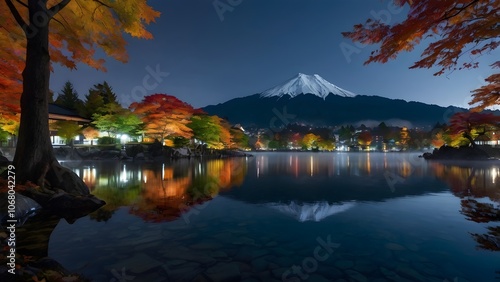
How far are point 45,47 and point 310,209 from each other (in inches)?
362

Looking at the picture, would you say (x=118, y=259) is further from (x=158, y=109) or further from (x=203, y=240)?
(x=158, y=109)

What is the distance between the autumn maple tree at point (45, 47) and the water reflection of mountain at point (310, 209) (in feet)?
21.3

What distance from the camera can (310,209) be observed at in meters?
8.12

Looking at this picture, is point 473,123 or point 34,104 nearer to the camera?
point 34,104

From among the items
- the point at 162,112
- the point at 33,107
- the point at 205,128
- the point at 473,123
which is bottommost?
the point at 33,107

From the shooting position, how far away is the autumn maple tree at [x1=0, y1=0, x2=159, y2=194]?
7.45 meters

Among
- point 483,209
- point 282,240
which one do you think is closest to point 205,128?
point 483,209

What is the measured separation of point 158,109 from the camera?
33.1 m

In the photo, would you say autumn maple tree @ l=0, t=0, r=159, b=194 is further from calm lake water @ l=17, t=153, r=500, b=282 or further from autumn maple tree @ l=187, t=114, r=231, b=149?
autumn maple tree @ l=187, t=114, r=231, b=149

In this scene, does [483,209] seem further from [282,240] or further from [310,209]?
[282,240]

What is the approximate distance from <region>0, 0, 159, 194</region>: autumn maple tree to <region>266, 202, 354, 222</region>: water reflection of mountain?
6496 mm

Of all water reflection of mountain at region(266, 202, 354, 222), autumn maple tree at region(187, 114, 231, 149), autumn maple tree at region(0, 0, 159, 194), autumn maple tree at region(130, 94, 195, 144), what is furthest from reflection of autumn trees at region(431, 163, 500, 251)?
autumn maple tree at region(187, 114, 231, 149)

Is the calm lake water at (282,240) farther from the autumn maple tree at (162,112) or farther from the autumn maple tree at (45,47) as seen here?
the autumn maple tree at (162,112)

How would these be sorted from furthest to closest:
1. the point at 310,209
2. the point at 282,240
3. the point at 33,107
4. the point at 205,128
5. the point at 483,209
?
the point at 205,128
the point at 310,209
the point at 483,209
the point at 33,107
the point at 282,240
